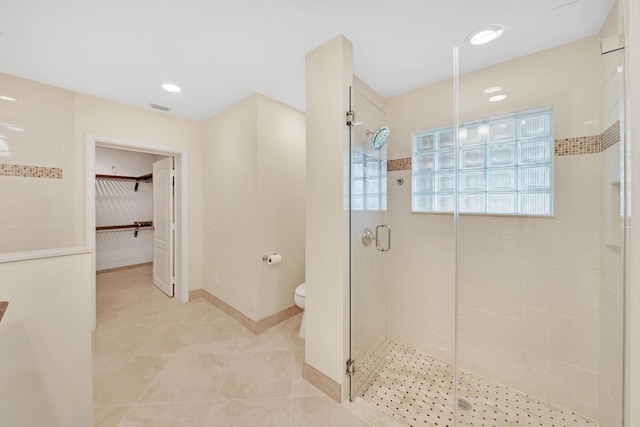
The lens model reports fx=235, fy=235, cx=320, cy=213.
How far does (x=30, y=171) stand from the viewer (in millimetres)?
2055

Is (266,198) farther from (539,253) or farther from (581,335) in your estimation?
(581,335)

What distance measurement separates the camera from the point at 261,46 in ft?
5.22

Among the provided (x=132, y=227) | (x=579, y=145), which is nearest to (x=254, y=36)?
(x=579, y=145)

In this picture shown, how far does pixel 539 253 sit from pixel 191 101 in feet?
10.7

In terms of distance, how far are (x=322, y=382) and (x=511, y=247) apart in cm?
161

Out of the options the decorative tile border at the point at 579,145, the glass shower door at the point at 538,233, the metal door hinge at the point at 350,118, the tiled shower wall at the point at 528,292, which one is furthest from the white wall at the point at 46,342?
the decorative tile border at the point at 579,145

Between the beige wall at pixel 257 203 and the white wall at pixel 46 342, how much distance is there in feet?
4.07

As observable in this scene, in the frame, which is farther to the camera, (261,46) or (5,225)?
(5,225)

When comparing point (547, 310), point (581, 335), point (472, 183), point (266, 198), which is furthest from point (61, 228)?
point (581, 335)

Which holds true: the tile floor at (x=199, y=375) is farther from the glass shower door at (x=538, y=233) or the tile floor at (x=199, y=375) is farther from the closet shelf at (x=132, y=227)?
the closet shelf at (x=132, y=227)

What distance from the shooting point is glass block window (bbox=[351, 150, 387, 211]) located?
1.58 m

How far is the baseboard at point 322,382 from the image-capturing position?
4.98 feet

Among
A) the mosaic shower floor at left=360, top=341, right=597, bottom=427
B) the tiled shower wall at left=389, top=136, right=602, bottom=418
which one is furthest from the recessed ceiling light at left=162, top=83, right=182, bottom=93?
the mosaic shower floor at left=360, top=341, right=597, bottom=427

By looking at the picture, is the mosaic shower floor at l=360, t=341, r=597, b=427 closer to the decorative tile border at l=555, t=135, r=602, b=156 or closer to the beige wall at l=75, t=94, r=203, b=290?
the decorative tile border at l=555, t=135, r=602, b=156
